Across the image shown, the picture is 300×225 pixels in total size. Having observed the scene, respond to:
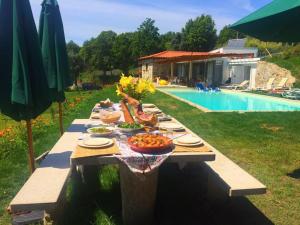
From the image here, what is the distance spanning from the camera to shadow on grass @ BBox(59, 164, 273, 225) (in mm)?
3641

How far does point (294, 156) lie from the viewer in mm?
6008

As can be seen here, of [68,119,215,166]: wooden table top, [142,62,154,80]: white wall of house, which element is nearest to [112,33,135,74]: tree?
[142,62,154,80]: white wall of house

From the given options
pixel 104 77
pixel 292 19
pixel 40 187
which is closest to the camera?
pixel 40 187

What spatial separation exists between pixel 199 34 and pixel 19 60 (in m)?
54.9

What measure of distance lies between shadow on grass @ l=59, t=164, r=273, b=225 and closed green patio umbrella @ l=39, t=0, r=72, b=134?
1621 mm

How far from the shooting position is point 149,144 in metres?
3.13

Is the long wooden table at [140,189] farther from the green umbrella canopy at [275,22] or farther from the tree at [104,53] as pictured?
the tree at [104,53]

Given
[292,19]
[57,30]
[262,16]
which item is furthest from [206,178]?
[57,30]

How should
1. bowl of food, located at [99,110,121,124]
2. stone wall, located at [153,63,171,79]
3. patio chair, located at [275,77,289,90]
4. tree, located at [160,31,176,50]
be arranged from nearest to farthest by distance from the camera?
1. bowl of food, located at [99,110,121,124]
2. patio chair, located at [275,77,289,90]
3. stone wall, located at [153,63,171,79]
4. tree, located at [160,31,176,50]

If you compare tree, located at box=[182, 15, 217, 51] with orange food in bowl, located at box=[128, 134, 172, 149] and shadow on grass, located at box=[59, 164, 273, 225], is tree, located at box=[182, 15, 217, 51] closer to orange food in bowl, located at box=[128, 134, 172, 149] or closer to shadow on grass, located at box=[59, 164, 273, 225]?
shadow on grass, located at box=[59, 164, 273, 225]

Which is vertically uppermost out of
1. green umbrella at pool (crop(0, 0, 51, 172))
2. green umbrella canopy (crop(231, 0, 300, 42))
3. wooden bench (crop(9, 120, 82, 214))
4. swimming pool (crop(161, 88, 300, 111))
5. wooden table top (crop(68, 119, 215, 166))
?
green umbrella canopy (crop(231, 0, 300, 42))

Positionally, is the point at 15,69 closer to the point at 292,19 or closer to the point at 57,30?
the point at 57,30

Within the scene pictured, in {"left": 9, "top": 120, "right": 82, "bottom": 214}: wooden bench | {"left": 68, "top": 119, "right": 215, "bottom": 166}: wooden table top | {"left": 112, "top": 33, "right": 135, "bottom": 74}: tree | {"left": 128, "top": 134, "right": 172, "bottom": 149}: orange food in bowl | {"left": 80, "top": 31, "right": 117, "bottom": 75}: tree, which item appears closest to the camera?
{"left": 9, "top": 120, "right": 82, "bottom": 214}: wooden bench

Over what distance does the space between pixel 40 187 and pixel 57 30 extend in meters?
3.26
